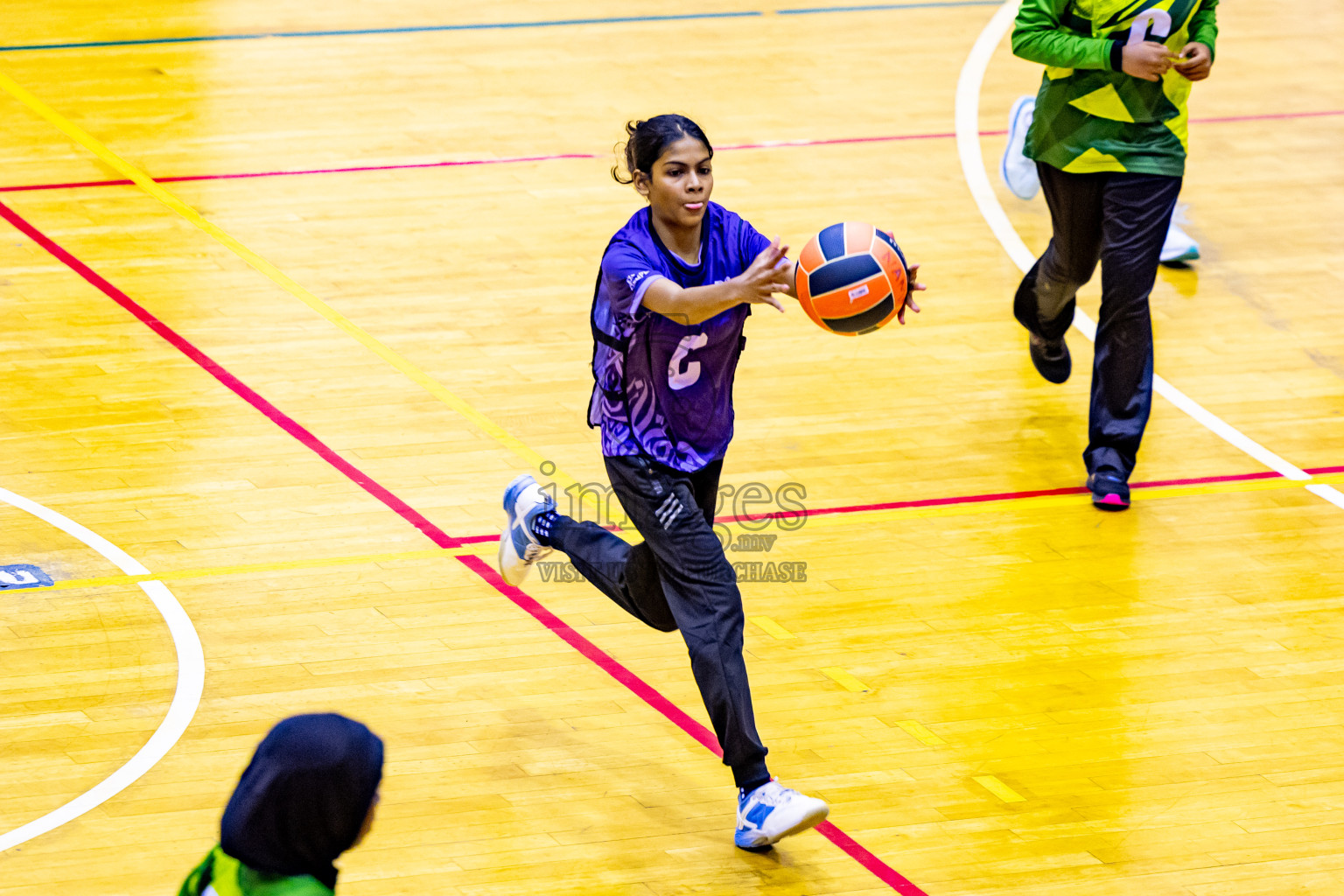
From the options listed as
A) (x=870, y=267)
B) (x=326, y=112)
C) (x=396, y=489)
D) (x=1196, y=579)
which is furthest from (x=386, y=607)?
(x=326, y=112)

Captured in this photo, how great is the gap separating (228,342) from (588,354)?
1617 millimetres

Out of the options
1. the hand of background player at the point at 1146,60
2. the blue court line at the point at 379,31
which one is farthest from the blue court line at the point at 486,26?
the hand of background player at the point at 1146,60

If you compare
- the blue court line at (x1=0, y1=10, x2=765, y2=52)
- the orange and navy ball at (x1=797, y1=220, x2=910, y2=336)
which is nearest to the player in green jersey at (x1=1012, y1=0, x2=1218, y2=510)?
the orange and navy ball at (x1=797, y1=220, x2=910, y2=336)

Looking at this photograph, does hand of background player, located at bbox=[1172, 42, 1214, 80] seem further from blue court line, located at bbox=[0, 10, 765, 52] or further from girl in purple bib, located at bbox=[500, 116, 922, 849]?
blue court line, located at bbox=[0, 10, 765, 52]

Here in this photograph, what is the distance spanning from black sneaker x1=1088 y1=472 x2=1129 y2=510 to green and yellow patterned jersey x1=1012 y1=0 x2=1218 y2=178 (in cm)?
118

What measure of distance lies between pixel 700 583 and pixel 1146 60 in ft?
9.63

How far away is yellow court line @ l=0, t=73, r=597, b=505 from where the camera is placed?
6777 millimetres

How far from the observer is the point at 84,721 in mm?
4977

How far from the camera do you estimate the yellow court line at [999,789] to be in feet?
15.7

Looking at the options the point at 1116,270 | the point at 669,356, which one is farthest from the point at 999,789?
the point at 1116,270

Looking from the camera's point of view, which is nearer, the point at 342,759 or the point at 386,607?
the point at 342,759

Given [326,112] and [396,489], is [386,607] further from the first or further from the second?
Result: [326,112]

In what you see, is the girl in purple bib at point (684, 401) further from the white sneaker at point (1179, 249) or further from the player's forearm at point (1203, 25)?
the white sneaker at point (1179, 249)

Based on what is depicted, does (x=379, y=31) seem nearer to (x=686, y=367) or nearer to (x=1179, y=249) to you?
(x=1179, y=249)
